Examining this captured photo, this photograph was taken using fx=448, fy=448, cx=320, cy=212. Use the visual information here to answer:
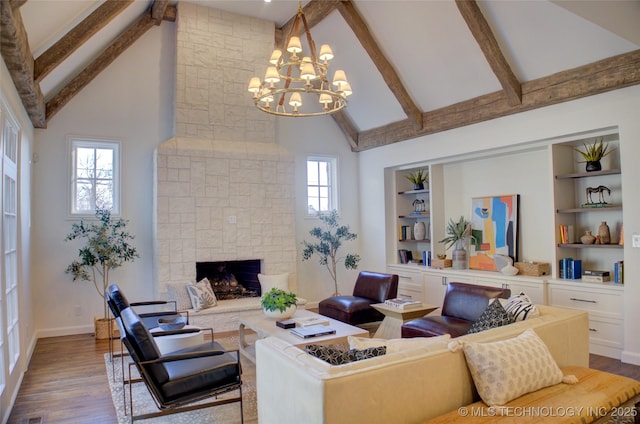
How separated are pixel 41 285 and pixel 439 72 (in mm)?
5965

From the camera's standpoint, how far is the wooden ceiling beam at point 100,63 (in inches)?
233

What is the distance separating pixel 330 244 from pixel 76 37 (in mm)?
4590

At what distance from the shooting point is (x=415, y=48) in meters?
5.95

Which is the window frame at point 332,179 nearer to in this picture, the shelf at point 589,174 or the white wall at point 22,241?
the shelf at point 589,174

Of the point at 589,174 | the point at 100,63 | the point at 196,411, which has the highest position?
the point at 100,63

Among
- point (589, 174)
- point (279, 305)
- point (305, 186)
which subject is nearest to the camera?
point (279, 305)

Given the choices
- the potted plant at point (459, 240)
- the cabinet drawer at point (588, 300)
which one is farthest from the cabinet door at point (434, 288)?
the cabinet drawer at point (588, 300)

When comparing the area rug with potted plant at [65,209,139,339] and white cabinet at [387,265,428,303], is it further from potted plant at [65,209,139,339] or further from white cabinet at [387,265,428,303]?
white cabinet at [387,265,428,303]

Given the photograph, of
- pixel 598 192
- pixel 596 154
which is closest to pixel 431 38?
pixel 596 154

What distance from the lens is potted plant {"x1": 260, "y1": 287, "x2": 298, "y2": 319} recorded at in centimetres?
466

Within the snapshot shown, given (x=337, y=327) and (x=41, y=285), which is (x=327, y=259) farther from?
(x=41, y=285)

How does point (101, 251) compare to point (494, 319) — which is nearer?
point (494, 319)

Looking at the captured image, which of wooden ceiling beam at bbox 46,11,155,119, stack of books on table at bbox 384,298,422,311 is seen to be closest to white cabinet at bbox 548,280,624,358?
stack of books on table at bbox 384,298,422,311

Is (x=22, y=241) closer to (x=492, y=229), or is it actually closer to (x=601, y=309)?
(x=492, y=229)
